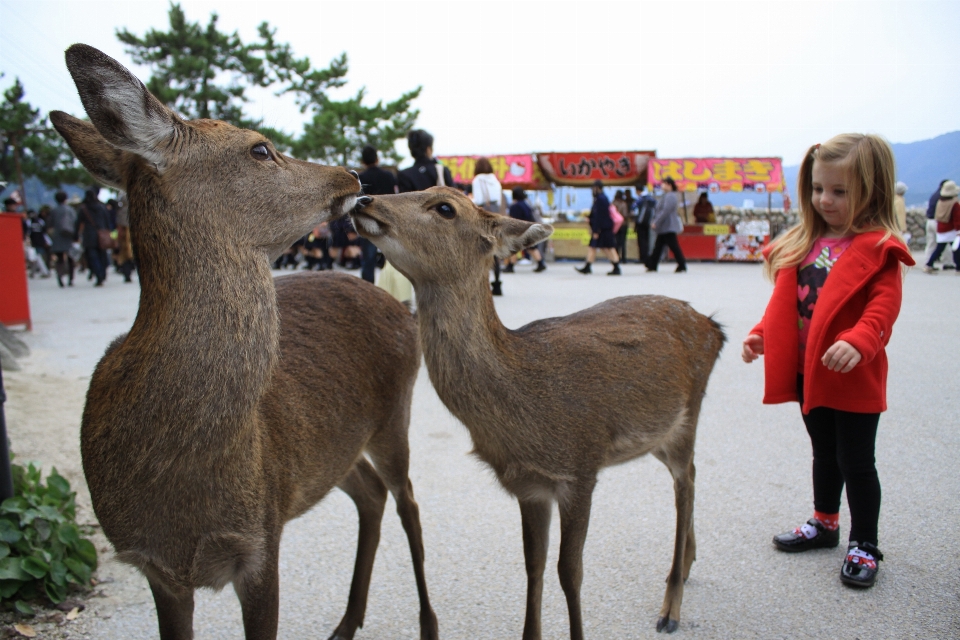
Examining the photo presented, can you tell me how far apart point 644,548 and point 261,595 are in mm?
2090

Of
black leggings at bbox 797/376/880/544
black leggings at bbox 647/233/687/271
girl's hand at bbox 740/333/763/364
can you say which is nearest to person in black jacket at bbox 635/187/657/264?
black leggings at bbox 647/233/687/271

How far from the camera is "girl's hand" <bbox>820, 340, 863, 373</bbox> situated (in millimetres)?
2760

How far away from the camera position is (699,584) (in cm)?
323

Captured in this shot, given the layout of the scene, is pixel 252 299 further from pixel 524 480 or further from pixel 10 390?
pixel 10 390

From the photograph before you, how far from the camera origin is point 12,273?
29.6ft

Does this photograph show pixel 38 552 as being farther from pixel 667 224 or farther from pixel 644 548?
pixel 667 224

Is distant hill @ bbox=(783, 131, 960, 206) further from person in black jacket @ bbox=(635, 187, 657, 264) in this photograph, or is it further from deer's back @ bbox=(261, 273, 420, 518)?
person in black jacket @ bbox=(635, 187, 657, 264)

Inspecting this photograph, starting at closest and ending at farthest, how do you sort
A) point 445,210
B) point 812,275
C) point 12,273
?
point 445,210 < point 812,275 < point 12,273

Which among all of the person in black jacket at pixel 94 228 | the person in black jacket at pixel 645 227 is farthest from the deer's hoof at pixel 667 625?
the person in black jacket at pixel 94 228

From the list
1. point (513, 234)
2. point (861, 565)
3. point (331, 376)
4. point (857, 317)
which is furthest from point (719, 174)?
point (331, 376)

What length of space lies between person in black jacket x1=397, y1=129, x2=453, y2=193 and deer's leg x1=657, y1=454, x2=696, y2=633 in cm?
494

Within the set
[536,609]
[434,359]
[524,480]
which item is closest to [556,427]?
[524,480]

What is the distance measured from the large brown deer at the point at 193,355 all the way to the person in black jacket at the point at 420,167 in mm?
5277

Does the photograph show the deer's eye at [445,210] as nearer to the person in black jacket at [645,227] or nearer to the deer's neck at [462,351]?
the deer's neck at [462,351]
